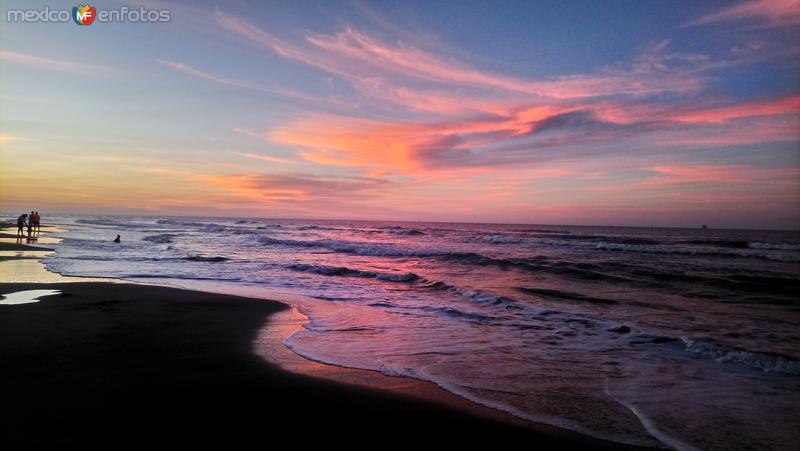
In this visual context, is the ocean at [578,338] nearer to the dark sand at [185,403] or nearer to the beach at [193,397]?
the beach at [193,397]

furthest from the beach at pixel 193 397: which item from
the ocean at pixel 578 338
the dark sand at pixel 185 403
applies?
the ocean at pixel 578 338

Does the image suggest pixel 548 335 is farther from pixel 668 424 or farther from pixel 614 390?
pixel 668 424

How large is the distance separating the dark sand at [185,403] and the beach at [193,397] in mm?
12

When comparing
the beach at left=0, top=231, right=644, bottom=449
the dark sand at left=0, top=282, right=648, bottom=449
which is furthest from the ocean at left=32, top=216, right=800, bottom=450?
the dark sand at left=0, top=282, right=648, bottom=449

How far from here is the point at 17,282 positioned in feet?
37.9

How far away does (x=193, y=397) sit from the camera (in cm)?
439

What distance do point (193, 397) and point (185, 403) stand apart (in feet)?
0.54

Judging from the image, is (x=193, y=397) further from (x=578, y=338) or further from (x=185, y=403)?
(x=578, y=338)

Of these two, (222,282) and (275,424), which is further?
(222,282)

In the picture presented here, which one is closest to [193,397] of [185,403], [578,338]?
[185,403]

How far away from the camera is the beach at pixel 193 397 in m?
3.66

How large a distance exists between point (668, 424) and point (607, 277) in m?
13.6

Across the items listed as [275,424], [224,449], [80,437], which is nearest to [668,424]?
[275,424]

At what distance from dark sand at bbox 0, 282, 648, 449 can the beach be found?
0.01 metres
